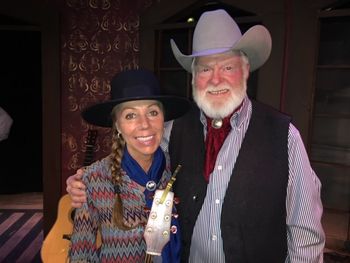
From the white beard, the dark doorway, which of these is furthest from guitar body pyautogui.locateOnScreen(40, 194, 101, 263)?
the dark doorway

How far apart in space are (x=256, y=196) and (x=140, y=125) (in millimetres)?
578

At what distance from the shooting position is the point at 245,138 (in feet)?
4.66

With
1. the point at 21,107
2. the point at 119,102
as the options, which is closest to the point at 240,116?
the point at 119,102

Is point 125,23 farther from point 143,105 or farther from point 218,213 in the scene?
point 218,213

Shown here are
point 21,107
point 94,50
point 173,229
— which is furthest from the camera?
point 21,107

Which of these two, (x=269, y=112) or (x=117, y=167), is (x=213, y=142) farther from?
(x=117, y=167)

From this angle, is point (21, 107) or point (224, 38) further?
point (21, 107)

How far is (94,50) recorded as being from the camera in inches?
108

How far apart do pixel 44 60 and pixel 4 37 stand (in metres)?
2.38

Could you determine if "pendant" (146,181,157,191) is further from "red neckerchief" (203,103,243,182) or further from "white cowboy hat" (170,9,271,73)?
"white cowboy hat" (170,9,271,73)

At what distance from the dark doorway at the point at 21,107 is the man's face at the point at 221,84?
400 centimetres

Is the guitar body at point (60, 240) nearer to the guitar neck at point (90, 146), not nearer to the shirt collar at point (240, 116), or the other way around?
the guitar neck at point (90, 146)

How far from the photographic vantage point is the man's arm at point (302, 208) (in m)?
1.34

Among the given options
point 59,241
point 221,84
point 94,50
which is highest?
point 94,50
